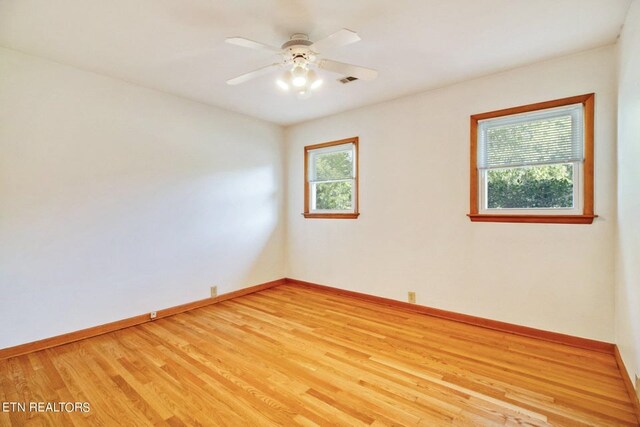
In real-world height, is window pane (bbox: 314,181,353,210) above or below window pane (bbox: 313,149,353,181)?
below

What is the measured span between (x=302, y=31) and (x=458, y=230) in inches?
97.4

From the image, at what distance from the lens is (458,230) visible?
3240mm

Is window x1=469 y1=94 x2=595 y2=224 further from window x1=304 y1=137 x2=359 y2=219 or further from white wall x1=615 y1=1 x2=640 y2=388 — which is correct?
window x1=304 y1=137 x2=359 y2=219

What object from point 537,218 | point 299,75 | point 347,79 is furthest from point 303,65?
point 537,218

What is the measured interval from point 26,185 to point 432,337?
12.8 feet

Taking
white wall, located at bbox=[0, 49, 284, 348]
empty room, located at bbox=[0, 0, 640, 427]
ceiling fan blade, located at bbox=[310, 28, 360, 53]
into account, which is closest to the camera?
ceiling fan blade, located at bbox=[310, 28, 360, 53]

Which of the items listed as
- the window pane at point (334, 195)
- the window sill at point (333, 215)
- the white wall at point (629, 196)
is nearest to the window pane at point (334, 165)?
the window pane at point (334, 195)

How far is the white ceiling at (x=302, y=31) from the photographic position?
200cm

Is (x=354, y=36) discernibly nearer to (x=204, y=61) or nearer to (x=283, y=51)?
(x=283, y=51)

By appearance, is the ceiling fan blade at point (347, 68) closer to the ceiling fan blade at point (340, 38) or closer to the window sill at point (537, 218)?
the ceiling fan blade at point (340, 38)

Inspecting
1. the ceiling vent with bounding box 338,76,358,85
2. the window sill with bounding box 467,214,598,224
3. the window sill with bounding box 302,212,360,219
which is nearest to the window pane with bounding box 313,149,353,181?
the window sill with bounding box 302,212,360,219

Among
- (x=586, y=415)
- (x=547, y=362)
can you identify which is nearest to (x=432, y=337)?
(x=547, y=362)

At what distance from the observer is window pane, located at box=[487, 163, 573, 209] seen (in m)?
2.71

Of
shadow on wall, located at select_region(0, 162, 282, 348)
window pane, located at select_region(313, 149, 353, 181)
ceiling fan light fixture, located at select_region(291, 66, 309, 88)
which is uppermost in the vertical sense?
ceiling fan light fixture, located at select_region(291, 66, 309, 88)
